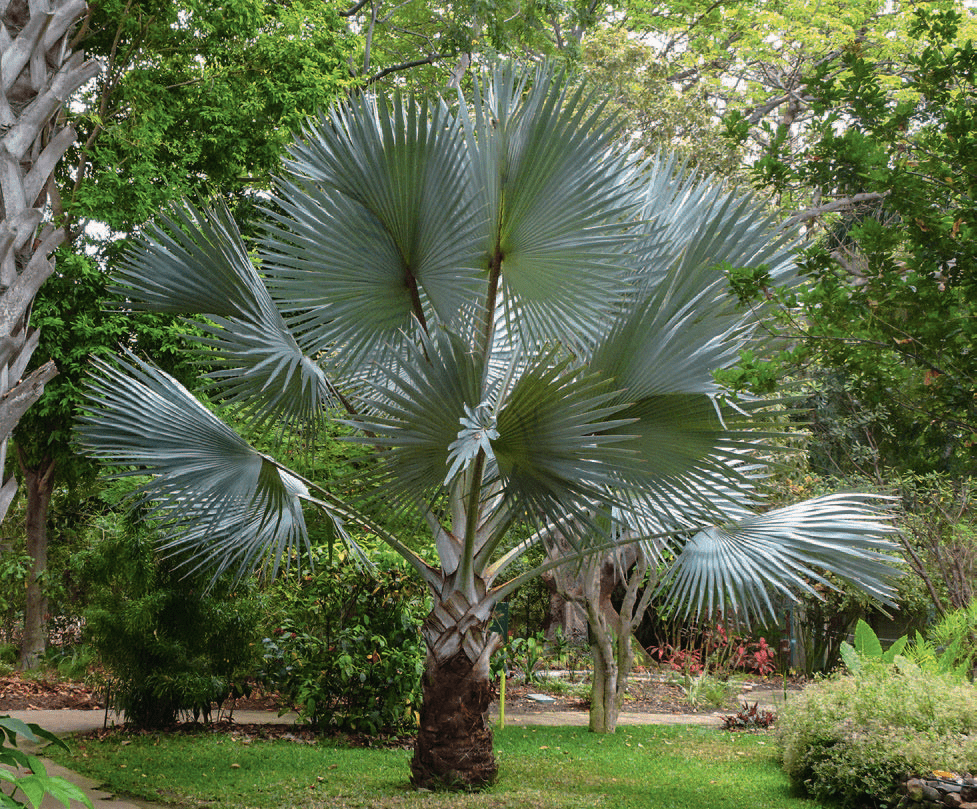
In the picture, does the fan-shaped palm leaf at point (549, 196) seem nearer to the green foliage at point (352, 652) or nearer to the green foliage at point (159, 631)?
the green foliage at point (352, 652)

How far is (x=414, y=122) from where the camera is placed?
17.0 ft

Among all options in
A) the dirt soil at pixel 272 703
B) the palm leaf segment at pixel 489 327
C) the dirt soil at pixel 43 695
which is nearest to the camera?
the palm leaf segment at pixel 489 327

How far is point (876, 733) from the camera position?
6.59 m

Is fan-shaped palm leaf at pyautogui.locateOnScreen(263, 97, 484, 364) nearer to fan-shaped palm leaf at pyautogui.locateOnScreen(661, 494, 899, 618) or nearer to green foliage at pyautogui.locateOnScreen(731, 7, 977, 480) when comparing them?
green foliage at pyautogui.locateOnScreen(731, 7, 977, 480)

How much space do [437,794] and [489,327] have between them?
306 cm

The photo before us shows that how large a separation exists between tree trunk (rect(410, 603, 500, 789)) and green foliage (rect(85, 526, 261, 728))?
8.80ft

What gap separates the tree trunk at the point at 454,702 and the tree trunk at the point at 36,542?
811 centimetres

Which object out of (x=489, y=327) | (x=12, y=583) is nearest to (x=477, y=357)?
(x=489, y=327)

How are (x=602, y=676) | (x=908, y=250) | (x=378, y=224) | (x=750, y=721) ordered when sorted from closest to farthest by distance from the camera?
(x=908, y=250)
(x=378, y=224)
(x=602, y=676)
(x=750, y=721)

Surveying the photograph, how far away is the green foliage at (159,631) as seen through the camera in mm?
8008

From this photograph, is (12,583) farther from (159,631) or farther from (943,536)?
(943,536)

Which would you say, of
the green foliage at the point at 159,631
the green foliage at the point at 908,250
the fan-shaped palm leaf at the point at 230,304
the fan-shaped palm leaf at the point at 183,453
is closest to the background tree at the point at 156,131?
the green foliage at the point at 159,631

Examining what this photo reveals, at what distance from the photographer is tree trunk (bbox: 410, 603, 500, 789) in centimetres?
617

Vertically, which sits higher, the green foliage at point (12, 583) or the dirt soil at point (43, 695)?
the green foliage at point (12, 583)
